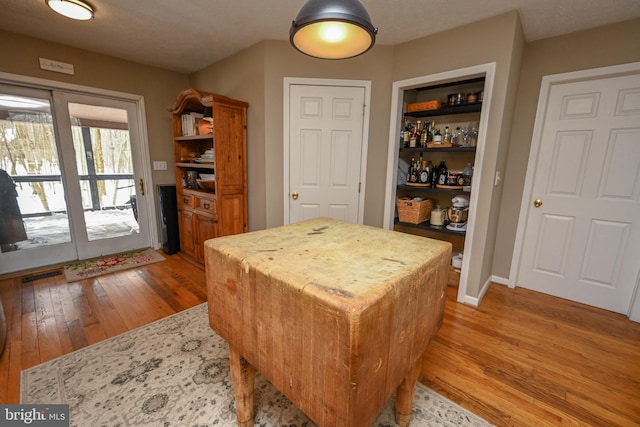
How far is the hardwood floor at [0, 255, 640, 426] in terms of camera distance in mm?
1444

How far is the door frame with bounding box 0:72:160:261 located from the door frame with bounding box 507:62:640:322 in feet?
14.9

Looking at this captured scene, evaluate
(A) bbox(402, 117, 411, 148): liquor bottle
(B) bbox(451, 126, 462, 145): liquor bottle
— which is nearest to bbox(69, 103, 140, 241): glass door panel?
(A) bbox(402, 117, 411, 148): liquor bottle

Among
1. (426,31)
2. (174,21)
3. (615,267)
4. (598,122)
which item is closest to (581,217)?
(615,267)

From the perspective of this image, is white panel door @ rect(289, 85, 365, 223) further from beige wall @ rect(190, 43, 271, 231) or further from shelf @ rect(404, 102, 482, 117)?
shelf @ rect(404, 102, 482, 117)

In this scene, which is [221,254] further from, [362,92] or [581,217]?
[581,217]

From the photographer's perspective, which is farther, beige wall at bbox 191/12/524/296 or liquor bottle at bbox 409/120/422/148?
liquor bottle at bbox 409/120/422/148

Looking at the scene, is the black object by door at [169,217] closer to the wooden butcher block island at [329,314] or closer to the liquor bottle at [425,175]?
the wooden butcher block island at [329,314]

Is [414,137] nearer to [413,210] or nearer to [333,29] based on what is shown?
[413,210]

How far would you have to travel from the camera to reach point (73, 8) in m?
2.06

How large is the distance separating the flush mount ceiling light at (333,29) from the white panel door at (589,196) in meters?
2.42

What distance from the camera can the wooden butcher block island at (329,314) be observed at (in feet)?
2.27

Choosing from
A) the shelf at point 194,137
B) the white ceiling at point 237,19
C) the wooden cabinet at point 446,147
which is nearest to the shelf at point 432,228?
the wooden cabinet at point 446,147

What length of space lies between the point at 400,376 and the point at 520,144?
9.09ft

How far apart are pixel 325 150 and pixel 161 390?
7.67 ft
